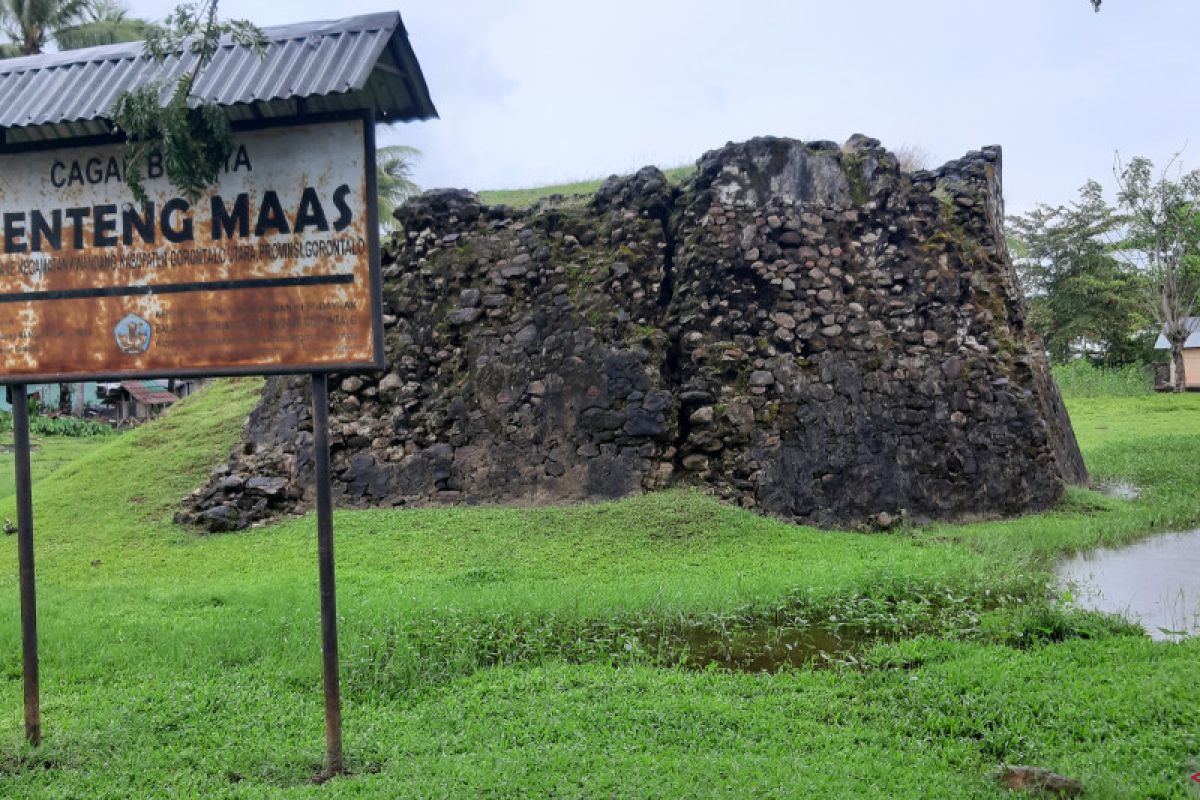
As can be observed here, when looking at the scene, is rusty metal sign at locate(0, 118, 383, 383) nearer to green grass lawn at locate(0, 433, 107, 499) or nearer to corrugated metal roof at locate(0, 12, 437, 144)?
corrugated metal roof at locate(0, 12, 437, 144)

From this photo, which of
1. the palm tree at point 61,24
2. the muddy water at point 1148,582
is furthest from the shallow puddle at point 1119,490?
the palm tree at point 61,24

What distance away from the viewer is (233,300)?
4.17 meters

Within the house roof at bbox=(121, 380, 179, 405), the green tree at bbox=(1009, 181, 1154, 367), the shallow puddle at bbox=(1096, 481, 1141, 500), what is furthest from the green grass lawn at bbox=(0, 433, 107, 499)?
the green tree at bbox=(1009, 181, 1154, 367)

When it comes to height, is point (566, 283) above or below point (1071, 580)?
above

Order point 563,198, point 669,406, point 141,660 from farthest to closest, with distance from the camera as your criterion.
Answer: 1. point 563,198
2. point 669,406
3. point 141,660

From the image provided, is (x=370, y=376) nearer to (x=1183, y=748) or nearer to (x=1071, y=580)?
(x=1071, y=580)

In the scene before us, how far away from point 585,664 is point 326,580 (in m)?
1.73

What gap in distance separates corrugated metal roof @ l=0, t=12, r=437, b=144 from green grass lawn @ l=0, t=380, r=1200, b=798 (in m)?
2.87

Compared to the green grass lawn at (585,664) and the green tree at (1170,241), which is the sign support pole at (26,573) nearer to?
the green grass lawn at (585,664)

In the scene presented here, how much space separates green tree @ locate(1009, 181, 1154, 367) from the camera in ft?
93.1

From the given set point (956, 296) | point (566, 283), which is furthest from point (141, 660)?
point (956, 296)

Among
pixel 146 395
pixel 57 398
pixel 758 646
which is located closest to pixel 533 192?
pixel 758 646

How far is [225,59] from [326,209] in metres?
0.84

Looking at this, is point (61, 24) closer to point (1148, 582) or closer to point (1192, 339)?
point (1148, 582)
